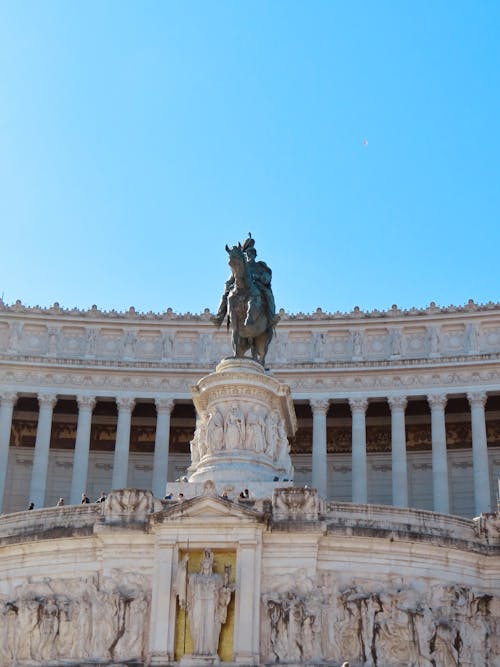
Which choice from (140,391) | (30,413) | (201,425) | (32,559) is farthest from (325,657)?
(30,413)

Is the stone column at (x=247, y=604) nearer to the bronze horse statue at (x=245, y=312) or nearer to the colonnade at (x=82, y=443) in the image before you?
the bronze horse statue at (x=245, y=312)

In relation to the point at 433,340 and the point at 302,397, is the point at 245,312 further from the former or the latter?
the point at 433,340

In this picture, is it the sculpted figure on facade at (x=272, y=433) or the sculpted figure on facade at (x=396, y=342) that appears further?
the sculpted figure on facade at (x=396, y=342)

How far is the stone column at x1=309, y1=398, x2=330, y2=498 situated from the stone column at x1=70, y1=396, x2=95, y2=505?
12.6 metres

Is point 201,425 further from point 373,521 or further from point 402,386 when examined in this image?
point 402,386

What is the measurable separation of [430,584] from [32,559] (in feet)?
35.6

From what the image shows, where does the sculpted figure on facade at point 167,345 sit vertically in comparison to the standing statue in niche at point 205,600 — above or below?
above

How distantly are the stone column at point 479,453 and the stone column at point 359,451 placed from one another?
19.4ft

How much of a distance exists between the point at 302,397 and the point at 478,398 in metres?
9.85

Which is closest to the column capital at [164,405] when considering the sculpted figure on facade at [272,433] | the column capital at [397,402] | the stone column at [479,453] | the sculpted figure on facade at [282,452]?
the column capital at [397,402]

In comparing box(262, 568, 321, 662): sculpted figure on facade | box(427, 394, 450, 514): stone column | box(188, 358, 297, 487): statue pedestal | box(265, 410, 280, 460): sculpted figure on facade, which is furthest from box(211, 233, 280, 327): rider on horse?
box(427, 394, 450, 514): stone column

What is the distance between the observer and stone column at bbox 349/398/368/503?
61.8 m

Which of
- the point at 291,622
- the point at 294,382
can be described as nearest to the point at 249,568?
the point at 291,622

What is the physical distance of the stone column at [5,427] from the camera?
204ft
